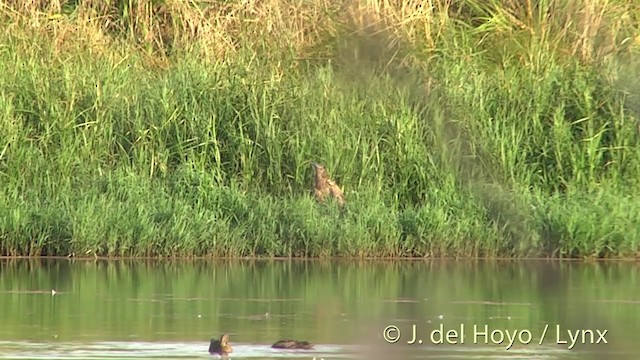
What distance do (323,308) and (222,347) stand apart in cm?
230

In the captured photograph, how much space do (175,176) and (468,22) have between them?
15.0ft

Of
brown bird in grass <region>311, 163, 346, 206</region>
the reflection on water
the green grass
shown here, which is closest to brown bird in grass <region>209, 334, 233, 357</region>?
the reflection on water

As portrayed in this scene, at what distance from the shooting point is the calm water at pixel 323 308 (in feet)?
29.9

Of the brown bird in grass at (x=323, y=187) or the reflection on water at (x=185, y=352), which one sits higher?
the brown bird in grass at (x=323, y=187)

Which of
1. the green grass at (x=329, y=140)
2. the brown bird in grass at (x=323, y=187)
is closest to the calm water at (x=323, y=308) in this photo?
the green grass at (x=329, y=140)

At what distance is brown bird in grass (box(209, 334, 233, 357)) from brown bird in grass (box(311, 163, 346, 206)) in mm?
5556

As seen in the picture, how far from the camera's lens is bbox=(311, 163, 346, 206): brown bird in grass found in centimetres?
Result: 1433

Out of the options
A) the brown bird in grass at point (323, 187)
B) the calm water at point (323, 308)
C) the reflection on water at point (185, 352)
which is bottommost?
the reflection on water at point (185, 352)

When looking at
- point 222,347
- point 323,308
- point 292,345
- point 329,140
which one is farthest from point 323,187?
point 222,347

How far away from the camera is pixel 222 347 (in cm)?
869

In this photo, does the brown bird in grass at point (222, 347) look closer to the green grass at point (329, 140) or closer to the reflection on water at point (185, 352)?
the reflection on water at point (185, 352)

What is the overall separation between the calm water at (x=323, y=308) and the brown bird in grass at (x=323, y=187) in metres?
0.96

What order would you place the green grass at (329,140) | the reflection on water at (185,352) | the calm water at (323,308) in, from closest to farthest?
the reflection on water at (185,352) → the calm water at (323,308) → the green grass at (329,140)

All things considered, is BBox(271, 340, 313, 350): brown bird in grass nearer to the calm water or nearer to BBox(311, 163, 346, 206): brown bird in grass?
the calm water
